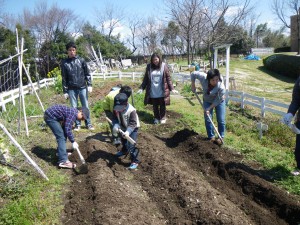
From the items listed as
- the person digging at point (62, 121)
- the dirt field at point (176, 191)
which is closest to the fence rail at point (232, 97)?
the dirt field at point (176, 191)

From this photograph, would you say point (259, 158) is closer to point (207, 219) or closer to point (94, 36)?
point (207, 219)

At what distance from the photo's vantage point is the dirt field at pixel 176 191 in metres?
3.64

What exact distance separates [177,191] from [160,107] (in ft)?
12.1

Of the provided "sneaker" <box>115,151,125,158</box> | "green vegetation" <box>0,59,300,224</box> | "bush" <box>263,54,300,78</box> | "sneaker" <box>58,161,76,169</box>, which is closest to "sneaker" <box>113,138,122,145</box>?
"sneaker" <box>115,151,125,158</box>

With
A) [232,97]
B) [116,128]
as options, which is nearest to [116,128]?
[116,128]

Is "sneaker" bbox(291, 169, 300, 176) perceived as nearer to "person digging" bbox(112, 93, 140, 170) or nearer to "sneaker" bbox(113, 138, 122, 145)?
"person digging" bbox(112, 93, 140, 170)

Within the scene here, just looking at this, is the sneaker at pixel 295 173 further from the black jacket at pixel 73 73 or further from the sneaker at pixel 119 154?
the black jacket at pixel 73 73

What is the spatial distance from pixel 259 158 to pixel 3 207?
414 cm

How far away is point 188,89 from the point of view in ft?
41.6

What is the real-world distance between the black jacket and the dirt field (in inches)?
60.0

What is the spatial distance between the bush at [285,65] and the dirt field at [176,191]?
58.6 feet

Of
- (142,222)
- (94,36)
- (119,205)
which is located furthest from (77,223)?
(94,36)

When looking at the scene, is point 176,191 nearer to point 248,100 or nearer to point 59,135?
point 59,135

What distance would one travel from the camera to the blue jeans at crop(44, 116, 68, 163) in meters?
5.00
